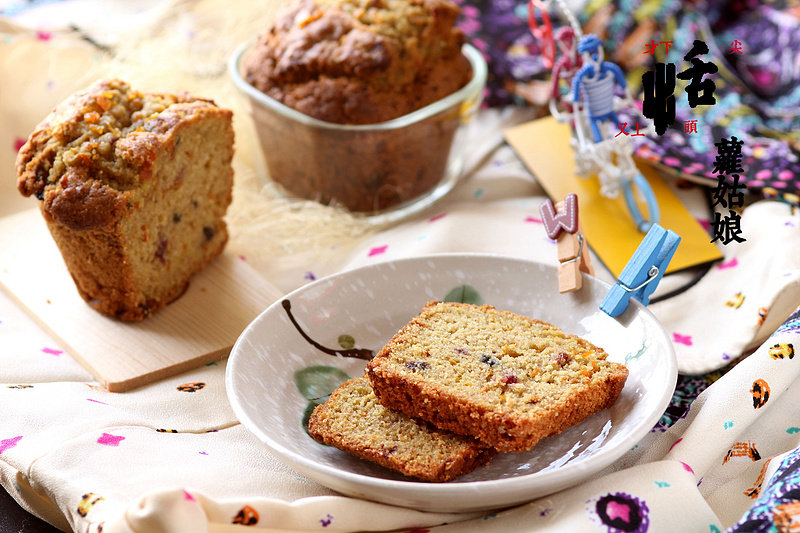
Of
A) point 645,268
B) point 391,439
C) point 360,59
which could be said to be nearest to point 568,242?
point 645,268

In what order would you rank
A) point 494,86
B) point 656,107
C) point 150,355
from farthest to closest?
1. point 494,86
2. point 656,107
3. point 150,355

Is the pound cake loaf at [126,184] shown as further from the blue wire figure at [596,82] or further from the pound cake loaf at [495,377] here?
the blue wire figure at [596,82]

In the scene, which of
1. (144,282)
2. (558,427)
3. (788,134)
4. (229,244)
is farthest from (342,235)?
(788,134)

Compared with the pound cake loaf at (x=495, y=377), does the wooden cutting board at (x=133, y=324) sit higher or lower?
lower

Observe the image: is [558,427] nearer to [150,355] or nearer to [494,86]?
[150,355]

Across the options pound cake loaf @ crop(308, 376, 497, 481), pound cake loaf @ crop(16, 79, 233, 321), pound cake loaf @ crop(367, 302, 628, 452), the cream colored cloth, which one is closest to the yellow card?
the cream colored cloth

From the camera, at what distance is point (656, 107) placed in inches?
90.2

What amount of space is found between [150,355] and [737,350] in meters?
1.37

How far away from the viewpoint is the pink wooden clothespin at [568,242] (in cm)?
176

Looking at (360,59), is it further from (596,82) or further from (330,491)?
(330,491)

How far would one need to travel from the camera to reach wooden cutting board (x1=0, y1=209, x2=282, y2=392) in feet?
6.32

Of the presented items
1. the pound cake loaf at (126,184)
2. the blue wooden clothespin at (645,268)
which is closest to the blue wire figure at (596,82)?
the blue wooden clothespin at (645,268)

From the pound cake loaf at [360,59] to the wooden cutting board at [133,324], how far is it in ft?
1.78

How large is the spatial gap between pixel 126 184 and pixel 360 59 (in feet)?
2.49
